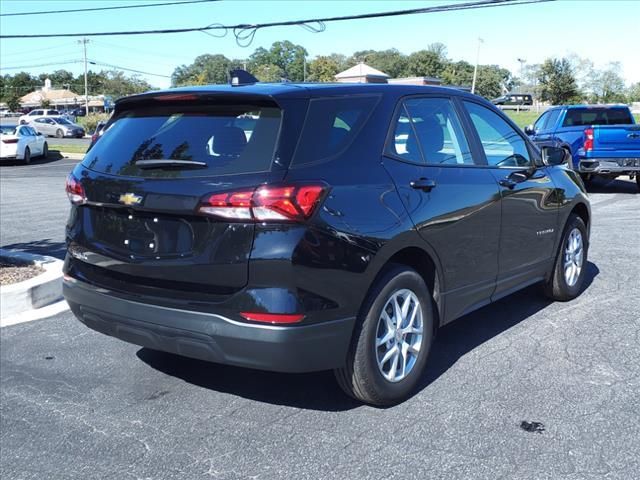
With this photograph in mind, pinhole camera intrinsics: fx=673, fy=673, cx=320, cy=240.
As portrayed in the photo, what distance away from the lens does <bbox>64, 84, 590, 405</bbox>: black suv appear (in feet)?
10.6

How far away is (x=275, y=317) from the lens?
3.22 m

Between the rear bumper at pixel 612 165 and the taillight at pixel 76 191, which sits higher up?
the taillight at pixel 76 191

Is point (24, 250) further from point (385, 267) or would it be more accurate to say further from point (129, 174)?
point (385, 267)

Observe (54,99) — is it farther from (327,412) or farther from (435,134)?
(327,412)

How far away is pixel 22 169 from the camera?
2283 centimetres

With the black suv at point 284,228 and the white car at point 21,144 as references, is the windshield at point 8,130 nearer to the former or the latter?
the white car at point 21,144

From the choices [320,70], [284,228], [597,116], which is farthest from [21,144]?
[320,70]

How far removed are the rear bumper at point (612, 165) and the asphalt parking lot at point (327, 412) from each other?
891 cm

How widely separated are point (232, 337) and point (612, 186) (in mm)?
14780

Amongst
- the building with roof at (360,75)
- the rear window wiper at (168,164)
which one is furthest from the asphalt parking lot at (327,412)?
the building with roof at (360,75)

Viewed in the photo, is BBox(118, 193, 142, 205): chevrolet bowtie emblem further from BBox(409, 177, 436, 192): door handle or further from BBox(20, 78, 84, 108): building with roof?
BBox(20, 78, 84, 108): building with roof

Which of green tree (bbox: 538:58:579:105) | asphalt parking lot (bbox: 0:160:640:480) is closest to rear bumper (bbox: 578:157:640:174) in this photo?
asphalt parking lot (bbox: 0:160:640:480)

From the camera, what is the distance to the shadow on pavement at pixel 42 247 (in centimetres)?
781

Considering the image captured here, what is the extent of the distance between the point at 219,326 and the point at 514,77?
16597cm
